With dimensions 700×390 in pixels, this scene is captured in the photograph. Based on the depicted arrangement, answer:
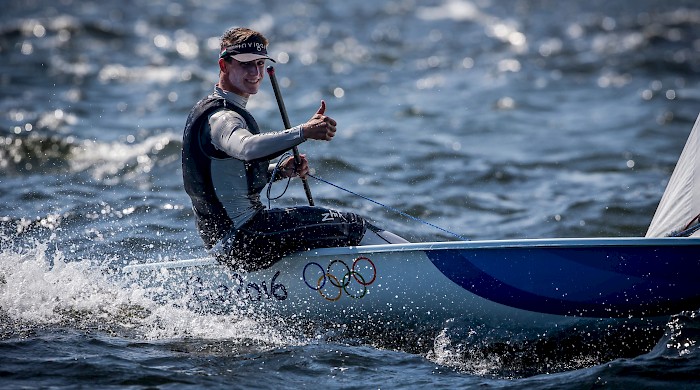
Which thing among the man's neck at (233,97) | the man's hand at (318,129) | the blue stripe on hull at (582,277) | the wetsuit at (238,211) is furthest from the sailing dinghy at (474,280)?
the man's neck at (233,97)

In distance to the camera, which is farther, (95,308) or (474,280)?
(95,308)

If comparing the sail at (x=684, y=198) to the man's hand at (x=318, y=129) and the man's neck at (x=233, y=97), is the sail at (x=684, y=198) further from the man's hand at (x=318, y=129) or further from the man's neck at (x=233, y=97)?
the man's neck at (x=233, y=97)

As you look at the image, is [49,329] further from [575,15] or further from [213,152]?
[575,15]

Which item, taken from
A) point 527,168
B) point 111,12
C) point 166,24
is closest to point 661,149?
point 527,168

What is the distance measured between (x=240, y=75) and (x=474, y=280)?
1.71 m

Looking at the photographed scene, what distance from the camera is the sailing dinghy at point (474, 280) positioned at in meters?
4.71

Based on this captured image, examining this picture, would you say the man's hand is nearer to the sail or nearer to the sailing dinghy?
the sailing dinghy

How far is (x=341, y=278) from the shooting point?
5121mm

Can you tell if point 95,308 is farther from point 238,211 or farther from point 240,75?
point 240,75

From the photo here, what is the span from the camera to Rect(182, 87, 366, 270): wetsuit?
16.4 ft

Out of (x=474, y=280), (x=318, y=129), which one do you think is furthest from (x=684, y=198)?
(x=318, y=129)

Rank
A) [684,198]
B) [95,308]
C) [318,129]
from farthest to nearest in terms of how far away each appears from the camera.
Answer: [95,308], [684,198], [318,129]

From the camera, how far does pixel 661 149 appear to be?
35.5 feet

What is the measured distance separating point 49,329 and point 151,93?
27.8 ft
